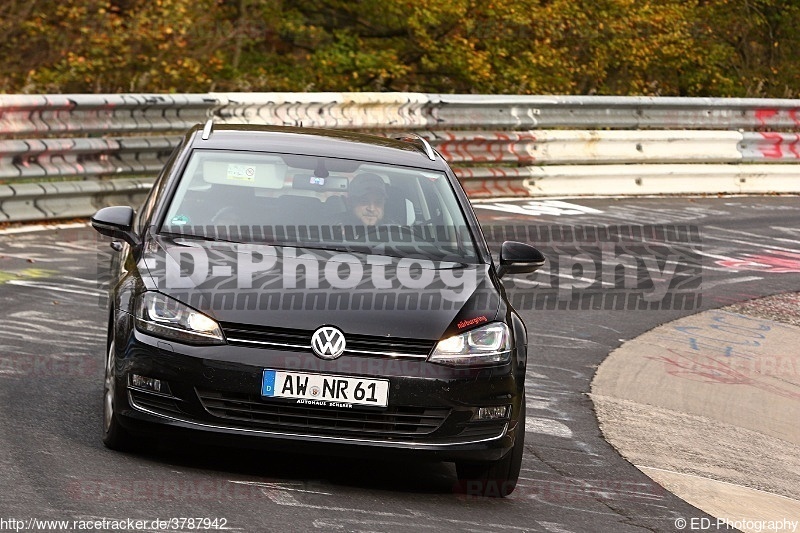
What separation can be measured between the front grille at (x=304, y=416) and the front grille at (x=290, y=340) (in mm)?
224

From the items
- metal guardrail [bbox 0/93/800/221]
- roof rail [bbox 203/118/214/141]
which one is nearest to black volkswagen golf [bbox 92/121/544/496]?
roof rail [bbox 203/118/214/141]

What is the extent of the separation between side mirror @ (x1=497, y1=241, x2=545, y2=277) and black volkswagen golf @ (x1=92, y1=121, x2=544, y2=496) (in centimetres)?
26

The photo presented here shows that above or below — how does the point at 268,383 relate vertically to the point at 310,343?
below

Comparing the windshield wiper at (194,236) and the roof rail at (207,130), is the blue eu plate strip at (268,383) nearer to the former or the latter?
the windshield wiper at (194,236)

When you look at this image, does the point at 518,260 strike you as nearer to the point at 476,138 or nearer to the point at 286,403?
the point at 286,403

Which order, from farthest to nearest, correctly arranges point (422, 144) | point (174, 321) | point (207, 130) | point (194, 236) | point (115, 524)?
point (422, 144)
point (207, 130)
point (194, 236)
point (174, 321)
point (115, 524)

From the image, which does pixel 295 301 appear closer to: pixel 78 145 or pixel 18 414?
pixel 18 414

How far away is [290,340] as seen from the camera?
5.93m

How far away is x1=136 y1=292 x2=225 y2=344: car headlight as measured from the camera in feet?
19.5

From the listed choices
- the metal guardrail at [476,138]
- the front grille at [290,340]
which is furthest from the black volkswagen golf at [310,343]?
the metal guardrail at [476,138]

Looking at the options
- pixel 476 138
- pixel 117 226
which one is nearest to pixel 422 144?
pixel 117 226

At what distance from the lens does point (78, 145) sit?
14.0 meters

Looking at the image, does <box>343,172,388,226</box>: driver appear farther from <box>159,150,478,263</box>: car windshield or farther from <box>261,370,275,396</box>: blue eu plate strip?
<box>261,370,275,396</box>: blue eu plate strip

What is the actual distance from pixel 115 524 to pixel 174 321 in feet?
3.47
